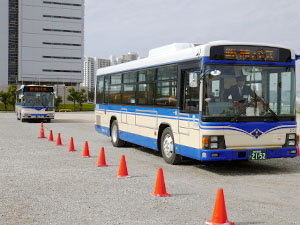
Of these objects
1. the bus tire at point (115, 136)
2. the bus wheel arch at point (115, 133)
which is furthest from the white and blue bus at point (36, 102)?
the bus tire at point (115, 136)

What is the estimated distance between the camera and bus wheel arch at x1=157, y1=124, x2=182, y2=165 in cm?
1092

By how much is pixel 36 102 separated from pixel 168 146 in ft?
79.5

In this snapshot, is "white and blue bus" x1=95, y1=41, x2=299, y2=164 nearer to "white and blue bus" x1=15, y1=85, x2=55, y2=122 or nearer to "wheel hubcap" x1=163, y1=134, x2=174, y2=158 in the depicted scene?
"wheel hubcap" x1=163, y1=134, x2=174, y2=158

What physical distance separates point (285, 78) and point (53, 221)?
6527mm

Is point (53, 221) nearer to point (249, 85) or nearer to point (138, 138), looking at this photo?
point (249, 85)

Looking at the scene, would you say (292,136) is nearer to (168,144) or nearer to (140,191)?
(168,144)

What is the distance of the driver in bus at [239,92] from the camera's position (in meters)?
9.43

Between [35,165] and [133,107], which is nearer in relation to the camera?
[35,165]

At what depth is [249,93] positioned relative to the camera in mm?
9578

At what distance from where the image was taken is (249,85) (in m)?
9.58

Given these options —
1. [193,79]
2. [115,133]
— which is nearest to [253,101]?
[193,79]

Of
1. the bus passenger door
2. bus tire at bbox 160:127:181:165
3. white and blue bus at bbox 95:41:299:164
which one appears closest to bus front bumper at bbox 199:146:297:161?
white and blue bus at bbox 95:41:299:164

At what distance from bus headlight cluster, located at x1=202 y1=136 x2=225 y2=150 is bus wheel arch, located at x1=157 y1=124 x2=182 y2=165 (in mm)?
A: 1612

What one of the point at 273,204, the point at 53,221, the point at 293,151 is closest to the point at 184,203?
the point at 273,204
